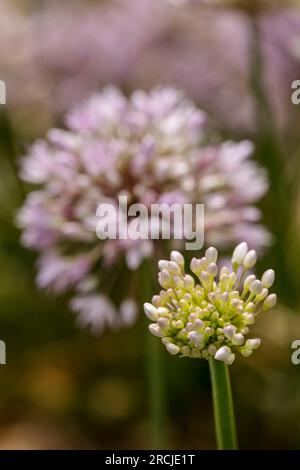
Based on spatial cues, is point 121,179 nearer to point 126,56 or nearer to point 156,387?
point 156,387

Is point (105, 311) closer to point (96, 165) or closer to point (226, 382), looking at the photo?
point (96, 165)

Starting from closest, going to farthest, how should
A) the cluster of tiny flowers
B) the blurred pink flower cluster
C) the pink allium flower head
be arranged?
the cluster of tiny flowers, the pink allium flower head, the blurred pink flower cluster

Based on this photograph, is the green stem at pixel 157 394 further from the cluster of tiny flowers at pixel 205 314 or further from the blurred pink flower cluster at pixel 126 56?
the blurred pink flower cluster at pixel 126 56

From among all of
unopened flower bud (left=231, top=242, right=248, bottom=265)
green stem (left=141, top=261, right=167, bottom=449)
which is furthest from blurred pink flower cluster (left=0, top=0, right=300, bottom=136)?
unopened flower bud (left=231, top=242, right=248, bottom=265)

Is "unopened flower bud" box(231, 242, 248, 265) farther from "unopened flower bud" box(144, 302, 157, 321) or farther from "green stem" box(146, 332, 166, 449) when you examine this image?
"green stem" box(146, 332, 166, 449)
